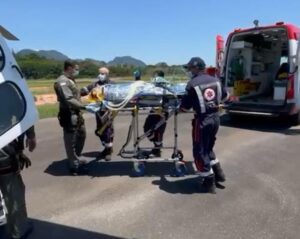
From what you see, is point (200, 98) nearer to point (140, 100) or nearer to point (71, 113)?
point (140, 100)

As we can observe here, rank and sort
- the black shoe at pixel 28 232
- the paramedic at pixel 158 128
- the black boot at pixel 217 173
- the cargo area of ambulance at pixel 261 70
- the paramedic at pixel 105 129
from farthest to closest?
the cargo area of ambulance at pixel 261 70 < the paramedic at pixel 105 129 < the paramedic at pixel 158 128 < the black boot at pixel 217 173 < the black shoe at pixel 28 232

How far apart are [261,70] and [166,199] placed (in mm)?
7834

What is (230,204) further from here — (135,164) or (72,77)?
(72,77)

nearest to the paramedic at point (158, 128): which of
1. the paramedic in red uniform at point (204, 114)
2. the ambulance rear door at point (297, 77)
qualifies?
the paramedic in red uniform at point (204, 114)

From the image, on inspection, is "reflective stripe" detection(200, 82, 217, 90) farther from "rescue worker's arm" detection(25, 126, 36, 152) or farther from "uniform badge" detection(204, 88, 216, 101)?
"rescue worker's arm" detection(25, 126, 36, 152)

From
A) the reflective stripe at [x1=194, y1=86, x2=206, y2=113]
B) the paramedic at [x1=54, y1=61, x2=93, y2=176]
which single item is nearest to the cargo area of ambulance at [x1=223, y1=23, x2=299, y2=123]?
the reflective stripe at [x1=194, y1=86, x2=206, y2=113]

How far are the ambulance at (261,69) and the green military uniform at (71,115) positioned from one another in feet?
12.9

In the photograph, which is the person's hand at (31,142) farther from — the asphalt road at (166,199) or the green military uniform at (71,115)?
the green military uniform at (71,115)

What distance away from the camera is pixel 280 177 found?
596cm

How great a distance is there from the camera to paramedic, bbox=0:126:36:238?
3.77 m

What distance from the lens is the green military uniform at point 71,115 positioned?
5941mm

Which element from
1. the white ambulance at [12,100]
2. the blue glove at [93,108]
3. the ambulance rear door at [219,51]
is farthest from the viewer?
the ambulance rear door at [219,51]

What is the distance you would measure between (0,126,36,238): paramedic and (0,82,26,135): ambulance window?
55cm

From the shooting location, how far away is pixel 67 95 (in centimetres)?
591
